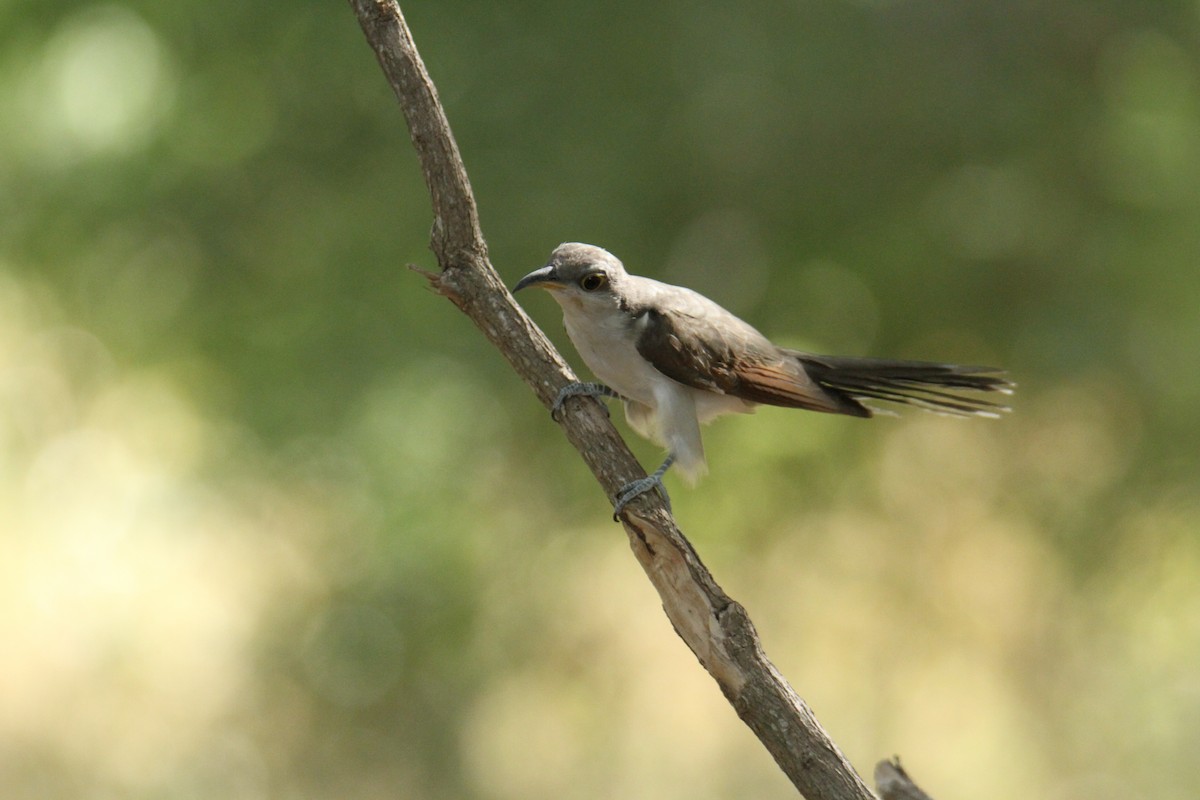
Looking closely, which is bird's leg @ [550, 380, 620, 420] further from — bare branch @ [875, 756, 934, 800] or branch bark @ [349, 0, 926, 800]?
bare branch @ [875, 756, 934, 800]

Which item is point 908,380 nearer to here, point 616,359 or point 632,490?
point 616,359

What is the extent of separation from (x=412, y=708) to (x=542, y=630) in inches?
39.2

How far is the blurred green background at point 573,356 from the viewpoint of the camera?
21.5ft

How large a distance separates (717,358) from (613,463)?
67cm

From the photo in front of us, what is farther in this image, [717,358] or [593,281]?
[717,358]

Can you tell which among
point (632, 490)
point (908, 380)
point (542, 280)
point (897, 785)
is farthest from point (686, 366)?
point (897, 785)

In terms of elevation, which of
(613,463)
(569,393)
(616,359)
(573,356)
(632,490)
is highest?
(573,356)

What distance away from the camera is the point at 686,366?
3.61 m

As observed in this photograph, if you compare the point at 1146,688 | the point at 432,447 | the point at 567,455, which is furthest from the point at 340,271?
the point at 1146,688

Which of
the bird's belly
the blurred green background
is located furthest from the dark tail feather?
the blurred green background

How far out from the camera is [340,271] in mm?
6848

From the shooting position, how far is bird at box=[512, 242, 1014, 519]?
3.56 meters

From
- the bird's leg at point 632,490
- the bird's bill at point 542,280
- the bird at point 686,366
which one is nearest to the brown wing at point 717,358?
the bird at point 686,366

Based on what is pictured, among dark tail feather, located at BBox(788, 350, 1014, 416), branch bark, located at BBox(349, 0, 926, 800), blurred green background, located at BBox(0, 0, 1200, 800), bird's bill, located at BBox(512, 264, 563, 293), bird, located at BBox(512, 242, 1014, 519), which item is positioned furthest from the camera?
blurred green background, located at BBox(0, 0, 1200, 800)
